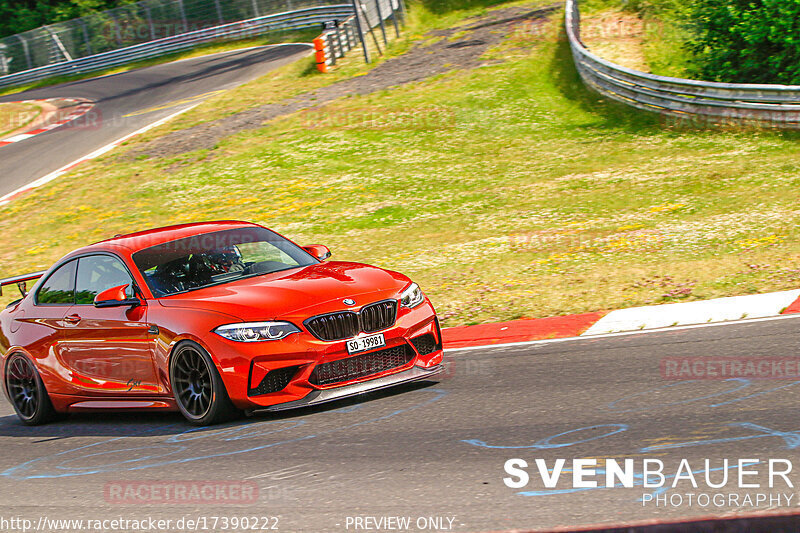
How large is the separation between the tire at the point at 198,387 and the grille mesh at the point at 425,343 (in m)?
1.54

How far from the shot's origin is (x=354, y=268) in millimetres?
8125

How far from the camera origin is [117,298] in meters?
7.59

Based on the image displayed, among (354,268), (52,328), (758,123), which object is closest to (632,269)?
(354,268)

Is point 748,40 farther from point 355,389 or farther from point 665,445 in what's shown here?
point 665,445

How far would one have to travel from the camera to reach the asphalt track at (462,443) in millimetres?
4840

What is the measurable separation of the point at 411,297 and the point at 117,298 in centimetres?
246

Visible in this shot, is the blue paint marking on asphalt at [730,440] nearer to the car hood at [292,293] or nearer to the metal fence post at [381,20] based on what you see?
the car hood at [292,293]

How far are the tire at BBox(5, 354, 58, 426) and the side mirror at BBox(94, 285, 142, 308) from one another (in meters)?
1.53

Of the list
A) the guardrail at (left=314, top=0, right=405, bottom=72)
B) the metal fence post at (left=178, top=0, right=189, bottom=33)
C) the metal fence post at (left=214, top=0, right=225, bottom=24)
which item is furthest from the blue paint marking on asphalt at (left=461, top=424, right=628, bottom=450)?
the metal fence post at (left=178, top=0, right=189, bottom=33)

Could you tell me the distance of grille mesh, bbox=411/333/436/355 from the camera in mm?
7527

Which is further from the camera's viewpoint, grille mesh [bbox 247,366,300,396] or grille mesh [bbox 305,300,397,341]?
grille mesh [bbox 305,300,397,341]

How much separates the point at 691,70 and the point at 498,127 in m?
6.55

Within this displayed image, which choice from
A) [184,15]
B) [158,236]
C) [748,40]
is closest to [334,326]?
[158,236]

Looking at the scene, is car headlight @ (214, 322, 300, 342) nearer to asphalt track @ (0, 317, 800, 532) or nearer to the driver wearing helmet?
asphalt track @ (0, 317, 800, 532)
